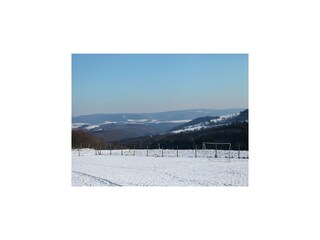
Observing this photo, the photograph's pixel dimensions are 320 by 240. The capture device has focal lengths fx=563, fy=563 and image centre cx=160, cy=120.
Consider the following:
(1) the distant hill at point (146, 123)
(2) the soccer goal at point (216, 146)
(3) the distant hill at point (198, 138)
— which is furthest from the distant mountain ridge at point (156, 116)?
(2) the soccer goal at point (216, 146)

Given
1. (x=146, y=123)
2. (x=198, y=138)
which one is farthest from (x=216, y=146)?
(x=146, y=123)

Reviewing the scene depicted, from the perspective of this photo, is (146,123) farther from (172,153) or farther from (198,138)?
(198,138)

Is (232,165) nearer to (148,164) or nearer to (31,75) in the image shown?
(148,164)

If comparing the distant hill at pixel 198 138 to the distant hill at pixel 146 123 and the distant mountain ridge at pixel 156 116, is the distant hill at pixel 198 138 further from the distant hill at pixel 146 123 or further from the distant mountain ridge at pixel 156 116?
the distant mountain ridge at pixel 156 116

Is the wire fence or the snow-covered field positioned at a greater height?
the wire fence

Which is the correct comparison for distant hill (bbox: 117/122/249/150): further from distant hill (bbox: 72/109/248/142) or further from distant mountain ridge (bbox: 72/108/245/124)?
distant mountain ridge (bbox: 72/108/245/124)

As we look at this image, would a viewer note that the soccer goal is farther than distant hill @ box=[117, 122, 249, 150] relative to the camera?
Yes

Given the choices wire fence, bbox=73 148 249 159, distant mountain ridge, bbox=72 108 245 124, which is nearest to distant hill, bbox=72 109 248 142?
distant mountain ridge, bbox=72 108 245 124

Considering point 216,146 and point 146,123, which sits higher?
point 146,123
